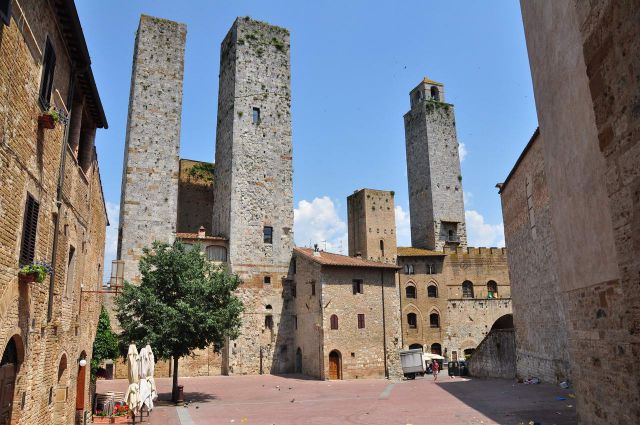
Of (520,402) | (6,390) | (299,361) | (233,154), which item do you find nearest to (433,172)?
(233,154)

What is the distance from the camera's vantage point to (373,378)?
97.8 feet

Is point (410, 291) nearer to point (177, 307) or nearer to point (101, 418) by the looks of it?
point (177, 307)

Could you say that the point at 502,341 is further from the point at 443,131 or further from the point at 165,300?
the point at 443,131

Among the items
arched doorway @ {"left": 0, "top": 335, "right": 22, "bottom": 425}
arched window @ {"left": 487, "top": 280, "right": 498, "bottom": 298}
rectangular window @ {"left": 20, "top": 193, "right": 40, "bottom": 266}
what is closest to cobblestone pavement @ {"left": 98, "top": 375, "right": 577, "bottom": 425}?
arched doorway @ {"left": 0, "top": 335, "right": 22, "bottom": 425}

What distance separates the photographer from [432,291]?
42844 millimetres

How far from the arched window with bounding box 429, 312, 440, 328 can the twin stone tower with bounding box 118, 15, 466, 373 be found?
15.6 m

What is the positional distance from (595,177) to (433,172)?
40.3 metres

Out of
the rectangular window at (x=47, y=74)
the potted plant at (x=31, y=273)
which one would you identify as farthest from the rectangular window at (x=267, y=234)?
the potted plant at (x=31, y=273)

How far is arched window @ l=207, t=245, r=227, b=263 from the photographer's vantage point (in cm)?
3222

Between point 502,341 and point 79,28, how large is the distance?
25.1 m

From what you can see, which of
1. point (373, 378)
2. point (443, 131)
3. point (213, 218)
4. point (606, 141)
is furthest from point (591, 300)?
point (443, 131)

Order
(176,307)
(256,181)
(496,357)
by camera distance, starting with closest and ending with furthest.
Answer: (176,307) → (496,357) → (256,181)

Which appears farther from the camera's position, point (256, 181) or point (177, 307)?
point (256, 181)

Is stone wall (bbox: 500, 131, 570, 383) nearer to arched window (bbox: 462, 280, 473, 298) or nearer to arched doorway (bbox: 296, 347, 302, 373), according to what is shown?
arched doorway (bbox: 296, 347, 302, 373)
